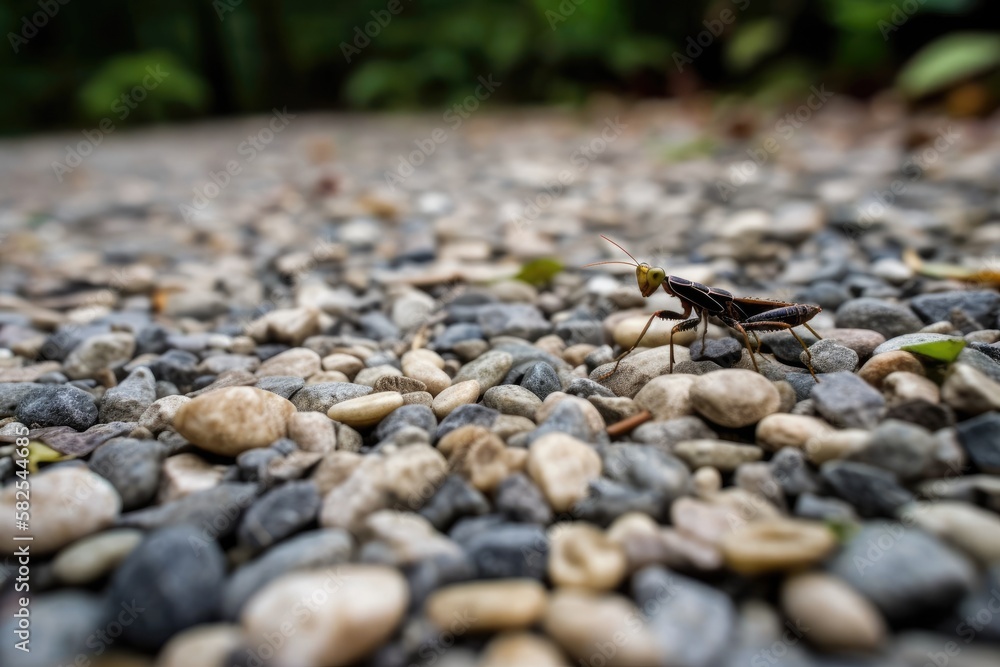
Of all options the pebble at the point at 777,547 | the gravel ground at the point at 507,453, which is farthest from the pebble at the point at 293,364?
the pebble at the point at 777,547

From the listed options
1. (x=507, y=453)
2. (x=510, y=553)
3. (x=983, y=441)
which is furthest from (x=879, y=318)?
(x=510, y=553)

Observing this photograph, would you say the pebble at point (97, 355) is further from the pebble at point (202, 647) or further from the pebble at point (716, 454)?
the pebble at point (716, 454)

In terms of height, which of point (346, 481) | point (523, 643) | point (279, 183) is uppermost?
point (279, 183)

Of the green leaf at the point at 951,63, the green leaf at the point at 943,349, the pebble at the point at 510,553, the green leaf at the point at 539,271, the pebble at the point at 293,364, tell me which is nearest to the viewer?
the pebble at the point at 510,553

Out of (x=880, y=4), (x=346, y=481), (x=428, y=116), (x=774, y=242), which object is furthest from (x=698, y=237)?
(x=428, y=116)

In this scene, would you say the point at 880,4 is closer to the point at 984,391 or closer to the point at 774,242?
the point at 774,242

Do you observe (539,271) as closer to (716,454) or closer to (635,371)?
(635,371)
